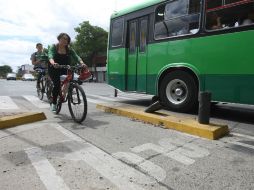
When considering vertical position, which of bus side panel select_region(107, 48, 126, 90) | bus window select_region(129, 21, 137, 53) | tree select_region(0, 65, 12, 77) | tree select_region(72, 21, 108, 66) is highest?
tree select_region(72, 21, 108, 66)

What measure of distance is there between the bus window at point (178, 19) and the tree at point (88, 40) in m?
46.9

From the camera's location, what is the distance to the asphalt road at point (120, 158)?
A: 3137 millimetres

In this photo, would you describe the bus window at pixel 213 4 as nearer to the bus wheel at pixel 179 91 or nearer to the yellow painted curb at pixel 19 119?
the bus wheel at pixel 179 91

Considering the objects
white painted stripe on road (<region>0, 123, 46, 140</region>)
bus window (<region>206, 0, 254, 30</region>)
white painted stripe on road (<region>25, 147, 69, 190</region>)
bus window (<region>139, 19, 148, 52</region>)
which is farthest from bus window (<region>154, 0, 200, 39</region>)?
white painted stripe on road (<region>25, 147, 69, 190</region>)

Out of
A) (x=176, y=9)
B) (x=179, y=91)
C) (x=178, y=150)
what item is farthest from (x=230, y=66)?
(x=178, y=150)

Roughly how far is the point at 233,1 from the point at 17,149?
4.86 metres

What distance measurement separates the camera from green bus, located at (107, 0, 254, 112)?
20.0 feet

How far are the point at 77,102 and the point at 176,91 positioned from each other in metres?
2.56

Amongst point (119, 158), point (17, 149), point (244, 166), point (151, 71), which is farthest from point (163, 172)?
point (151, 71)

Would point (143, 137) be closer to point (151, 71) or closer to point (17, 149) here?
point (17, 149)

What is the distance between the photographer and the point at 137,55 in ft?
28.5

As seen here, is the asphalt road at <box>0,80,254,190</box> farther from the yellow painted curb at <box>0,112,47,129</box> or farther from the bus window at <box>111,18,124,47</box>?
the bus window at <box>111,18,124,47</box>

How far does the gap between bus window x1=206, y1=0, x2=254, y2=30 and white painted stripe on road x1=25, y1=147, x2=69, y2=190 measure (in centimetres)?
439

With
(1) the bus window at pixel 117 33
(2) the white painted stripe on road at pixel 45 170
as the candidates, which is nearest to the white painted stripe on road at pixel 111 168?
(2) the white painted stripe on road at pixel 45 170
